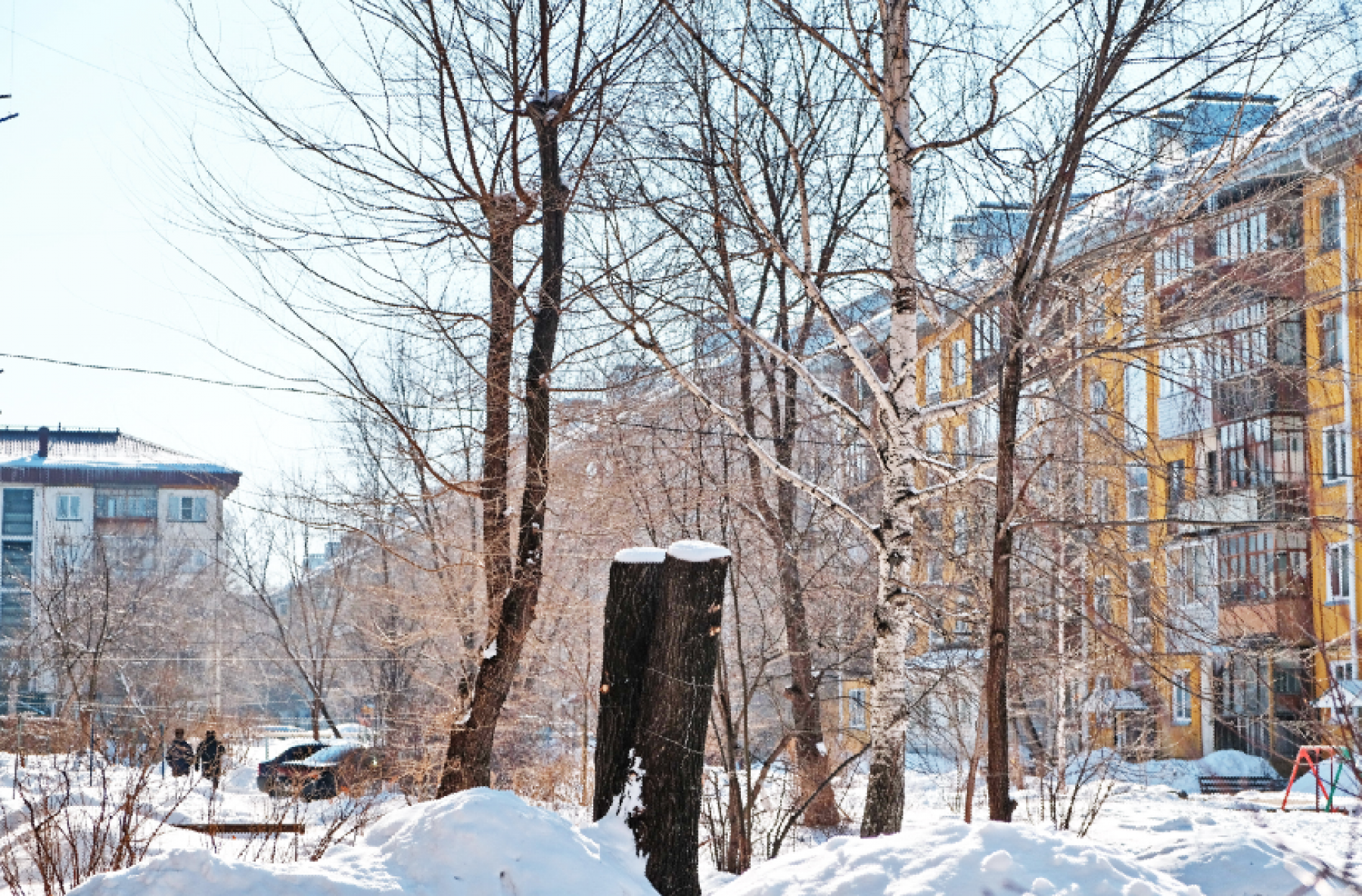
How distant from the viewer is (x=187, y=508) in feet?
235

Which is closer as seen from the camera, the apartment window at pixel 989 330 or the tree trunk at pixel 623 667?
the tree trunk at pixel 623 667

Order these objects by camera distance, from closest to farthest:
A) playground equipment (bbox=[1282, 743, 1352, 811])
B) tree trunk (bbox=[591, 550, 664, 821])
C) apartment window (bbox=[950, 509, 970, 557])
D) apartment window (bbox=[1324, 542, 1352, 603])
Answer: playground equipment (bbox=[1282, 743, 1352, 811])
tree trunk (bbox=[591, 550, 664, 821])
apartment window (bbox=[950, 509, 970, 557])
apartment window (bbox=[1324, 542, 1352, 603])

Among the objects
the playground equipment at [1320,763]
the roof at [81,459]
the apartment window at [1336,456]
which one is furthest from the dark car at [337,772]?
the roof at [81,459]

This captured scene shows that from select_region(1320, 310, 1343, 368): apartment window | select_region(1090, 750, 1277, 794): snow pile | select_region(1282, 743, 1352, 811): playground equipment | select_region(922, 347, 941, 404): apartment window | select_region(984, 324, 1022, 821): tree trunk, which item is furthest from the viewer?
select_region(1090, 750, 1277, 794): snow pile

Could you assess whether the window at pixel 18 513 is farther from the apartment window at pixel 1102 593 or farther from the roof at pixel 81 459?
the apartment window at pixel 1102 593

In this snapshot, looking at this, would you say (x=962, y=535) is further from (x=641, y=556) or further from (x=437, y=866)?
(x=437, y=866)

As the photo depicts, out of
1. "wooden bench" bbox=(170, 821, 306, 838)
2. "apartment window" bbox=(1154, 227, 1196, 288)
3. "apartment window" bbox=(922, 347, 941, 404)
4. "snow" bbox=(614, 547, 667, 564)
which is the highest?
"apartment window" bbox=(922, 347, 941, 404)

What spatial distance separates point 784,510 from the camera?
48.2ft

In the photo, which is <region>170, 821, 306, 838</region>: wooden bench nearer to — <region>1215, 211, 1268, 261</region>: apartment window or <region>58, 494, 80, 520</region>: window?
<region>1215, 211, 1268, 261</region>: apartment window

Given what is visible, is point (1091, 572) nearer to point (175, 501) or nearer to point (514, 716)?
point (514, 716)

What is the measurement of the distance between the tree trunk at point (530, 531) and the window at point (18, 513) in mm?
67605

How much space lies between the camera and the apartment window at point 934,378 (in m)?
16.7

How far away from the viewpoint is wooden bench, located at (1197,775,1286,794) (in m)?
23.9

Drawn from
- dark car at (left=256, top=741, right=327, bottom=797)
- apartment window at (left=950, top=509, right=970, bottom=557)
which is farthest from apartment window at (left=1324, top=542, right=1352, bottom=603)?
dark car at (left=256, top=741, right=327, bottom=797)
